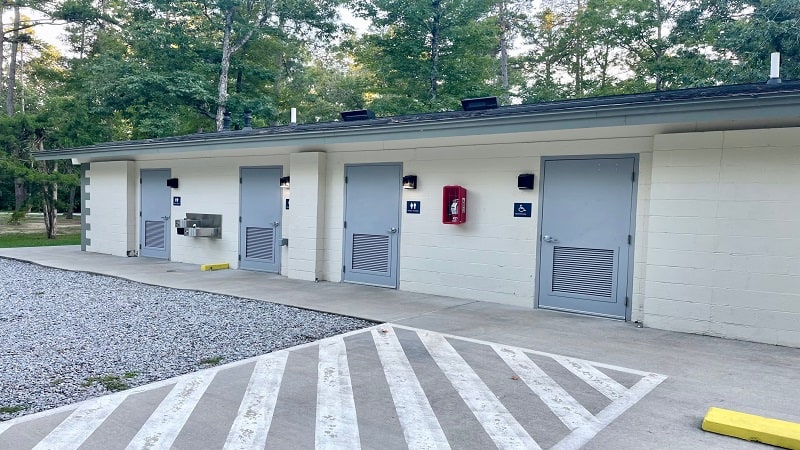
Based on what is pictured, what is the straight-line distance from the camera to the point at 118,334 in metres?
4.87

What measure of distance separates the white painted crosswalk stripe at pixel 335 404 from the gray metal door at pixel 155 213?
713cm

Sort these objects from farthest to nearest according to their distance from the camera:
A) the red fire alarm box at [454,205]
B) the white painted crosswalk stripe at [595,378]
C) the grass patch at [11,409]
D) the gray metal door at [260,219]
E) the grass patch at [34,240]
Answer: the grass patch at [34,240]
the gray metal door at [260,219]
the red fire alarm box at [454,205]
the white painted crosswalk stripe at [595,378]
the grass patch at [11,409]

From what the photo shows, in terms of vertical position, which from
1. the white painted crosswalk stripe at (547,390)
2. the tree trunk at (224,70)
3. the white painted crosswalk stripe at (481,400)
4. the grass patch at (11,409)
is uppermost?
the tree trunk at (224,70)

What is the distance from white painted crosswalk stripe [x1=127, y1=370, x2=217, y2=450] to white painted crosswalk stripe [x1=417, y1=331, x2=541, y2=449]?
5.24 feet

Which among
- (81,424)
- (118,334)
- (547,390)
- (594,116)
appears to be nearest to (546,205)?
(594,116)

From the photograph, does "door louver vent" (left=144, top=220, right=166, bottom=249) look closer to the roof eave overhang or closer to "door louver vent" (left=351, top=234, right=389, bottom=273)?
the roof eave overhang

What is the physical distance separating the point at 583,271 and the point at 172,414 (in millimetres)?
4510

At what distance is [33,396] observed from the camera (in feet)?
10.9

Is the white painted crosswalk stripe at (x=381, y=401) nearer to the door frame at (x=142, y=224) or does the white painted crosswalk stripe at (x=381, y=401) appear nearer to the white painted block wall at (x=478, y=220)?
→ the white painted block wall at (x=478, y=220)

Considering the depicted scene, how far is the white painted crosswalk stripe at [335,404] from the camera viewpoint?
274cm

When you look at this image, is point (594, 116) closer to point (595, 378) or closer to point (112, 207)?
point (595, 378)

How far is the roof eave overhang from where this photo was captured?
4.37m

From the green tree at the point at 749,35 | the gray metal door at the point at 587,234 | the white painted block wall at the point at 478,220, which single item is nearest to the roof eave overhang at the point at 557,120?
the white painted block wall at the point at 478,220

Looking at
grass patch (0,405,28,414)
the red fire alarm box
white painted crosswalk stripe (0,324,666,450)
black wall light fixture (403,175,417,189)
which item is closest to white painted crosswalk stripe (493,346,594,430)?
white painted crosswalk stripe (0,324,666,450)
